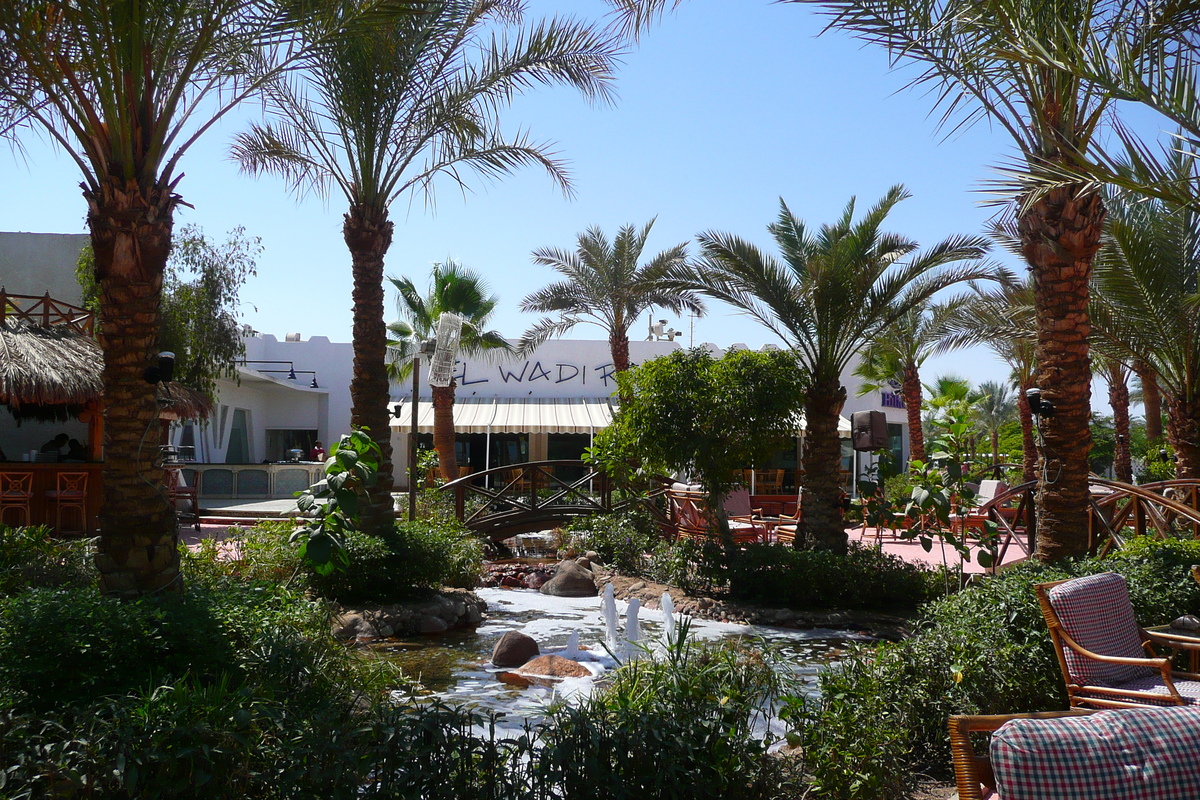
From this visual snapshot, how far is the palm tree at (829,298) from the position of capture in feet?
34.8

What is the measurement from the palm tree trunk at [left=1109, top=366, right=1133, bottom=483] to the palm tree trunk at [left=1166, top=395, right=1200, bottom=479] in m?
8.16

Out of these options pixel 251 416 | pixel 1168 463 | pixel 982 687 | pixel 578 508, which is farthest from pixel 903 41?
pixel 251 416

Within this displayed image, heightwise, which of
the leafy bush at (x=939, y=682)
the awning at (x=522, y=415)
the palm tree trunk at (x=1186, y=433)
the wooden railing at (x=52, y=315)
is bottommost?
the leafy bush at (x=939, y=682)

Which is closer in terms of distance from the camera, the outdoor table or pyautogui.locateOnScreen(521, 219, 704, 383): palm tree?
the outdoor table

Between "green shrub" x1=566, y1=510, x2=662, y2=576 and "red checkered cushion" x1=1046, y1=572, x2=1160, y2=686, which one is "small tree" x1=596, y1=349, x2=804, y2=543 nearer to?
"green shrub" x1=566, y1=510, x2=662, y2=576

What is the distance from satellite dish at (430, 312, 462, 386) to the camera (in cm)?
965

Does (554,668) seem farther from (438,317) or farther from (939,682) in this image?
(438,317)

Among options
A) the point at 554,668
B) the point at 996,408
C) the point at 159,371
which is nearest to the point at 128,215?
the point at 159,371

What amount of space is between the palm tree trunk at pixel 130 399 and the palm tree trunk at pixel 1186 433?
10516mm

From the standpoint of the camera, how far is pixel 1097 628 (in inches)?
165

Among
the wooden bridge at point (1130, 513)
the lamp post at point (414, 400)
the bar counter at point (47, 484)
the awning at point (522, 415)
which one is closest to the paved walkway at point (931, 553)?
the wooden bridge at point (1130, 513)

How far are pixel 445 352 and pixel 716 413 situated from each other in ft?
10.6

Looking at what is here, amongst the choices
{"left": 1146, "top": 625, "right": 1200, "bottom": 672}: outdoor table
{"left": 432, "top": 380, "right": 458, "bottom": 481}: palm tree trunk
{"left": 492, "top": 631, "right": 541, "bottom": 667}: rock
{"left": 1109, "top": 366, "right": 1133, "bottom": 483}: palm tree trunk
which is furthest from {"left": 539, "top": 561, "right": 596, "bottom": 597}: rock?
{"left": 1109, "top": 366, "right": 1133, "bottom": 483}: palm tree trunk

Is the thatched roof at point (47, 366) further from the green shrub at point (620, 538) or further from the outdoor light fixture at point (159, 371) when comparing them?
the green shrub at point (620, 538)
